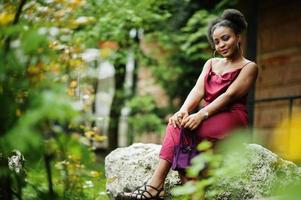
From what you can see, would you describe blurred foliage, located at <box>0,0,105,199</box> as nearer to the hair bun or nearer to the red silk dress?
the red silk dress

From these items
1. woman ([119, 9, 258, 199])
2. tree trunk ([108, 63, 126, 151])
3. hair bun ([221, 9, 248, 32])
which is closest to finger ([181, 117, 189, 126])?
woman ([119, 9, 258, 199])

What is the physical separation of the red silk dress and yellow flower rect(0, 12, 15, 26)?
2.15 meters

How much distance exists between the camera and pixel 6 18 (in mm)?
1523

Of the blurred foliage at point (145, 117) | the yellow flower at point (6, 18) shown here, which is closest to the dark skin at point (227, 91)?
the yellow flower at point (6, 18)

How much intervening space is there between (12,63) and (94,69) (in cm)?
1025

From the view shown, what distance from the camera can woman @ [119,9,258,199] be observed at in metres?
3.56

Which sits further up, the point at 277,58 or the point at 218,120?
the point at 218,120

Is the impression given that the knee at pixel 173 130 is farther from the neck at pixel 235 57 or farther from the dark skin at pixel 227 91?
the neck at pixel 235 57

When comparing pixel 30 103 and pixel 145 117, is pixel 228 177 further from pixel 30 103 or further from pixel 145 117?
pixel 145 117

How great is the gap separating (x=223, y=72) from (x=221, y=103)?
0.28 meters

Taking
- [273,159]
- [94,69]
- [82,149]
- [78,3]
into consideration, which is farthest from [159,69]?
[82,149]

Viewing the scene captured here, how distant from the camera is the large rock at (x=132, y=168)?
13.7ft

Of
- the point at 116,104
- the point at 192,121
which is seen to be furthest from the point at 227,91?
the point at 116,104

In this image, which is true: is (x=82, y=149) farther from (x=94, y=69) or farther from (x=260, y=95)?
(x=94, y=69)
